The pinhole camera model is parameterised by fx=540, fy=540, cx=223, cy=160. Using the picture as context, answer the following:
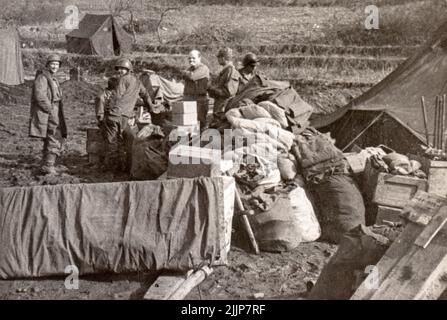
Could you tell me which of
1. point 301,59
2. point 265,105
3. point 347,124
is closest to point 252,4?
point 301,59

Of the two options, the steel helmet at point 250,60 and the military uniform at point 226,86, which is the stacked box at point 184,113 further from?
the steel helmet at point 250,60

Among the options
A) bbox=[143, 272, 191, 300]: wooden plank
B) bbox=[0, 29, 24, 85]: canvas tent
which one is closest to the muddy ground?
bbox=[143, 272, 191, 300]: wooden plank

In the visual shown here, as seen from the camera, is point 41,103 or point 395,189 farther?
point 41,103

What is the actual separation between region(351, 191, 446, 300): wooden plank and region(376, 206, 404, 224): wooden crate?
147 cm

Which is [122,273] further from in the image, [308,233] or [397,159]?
[397,159]

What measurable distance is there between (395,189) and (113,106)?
4418 millimetres

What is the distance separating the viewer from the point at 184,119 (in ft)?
23.9

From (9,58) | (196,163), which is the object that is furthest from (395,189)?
(9,58)

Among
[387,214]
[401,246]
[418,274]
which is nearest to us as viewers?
[418,274]

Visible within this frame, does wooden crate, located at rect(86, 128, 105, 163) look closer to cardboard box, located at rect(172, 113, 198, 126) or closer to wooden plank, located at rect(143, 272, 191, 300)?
cardboard box, located at rect(172, 113, 198, 126)

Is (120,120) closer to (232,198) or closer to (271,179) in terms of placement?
(271,179)

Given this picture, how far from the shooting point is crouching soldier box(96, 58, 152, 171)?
819 cm

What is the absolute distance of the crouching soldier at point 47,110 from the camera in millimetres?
7691

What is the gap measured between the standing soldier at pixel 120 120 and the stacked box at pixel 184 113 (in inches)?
39.6
